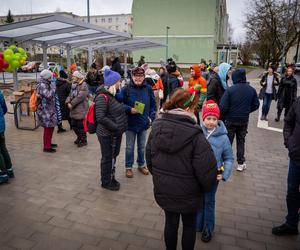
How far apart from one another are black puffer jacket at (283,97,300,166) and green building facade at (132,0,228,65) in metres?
40.5

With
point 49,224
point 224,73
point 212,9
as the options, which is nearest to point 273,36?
point 212,9

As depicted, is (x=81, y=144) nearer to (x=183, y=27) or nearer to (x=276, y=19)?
(x=276, y=19)

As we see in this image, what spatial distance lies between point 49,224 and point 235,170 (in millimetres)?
3208

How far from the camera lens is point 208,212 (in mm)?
3064

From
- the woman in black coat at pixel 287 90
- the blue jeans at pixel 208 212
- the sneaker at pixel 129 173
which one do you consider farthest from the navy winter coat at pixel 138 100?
the woman in black coat at pixel 287 90

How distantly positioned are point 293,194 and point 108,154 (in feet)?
7.82

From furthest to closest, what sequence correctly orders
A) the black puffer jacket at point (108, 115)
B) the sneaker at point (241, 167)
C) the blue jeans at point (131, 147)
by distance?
the sneaker at point (241, 167) < the blue jeans at point (131, 147) < the black puffer jacket at point (108, 115)

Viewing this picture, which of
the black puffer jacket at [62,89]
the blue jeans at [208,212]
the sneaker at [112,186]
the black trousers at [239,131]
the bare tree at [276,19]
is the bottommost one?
the sneaker at [112,186]

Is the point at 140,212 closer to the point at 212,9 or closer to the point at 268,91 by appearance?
the point at 268,91

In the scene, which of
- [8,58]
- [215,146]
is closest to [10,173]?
[8,58]

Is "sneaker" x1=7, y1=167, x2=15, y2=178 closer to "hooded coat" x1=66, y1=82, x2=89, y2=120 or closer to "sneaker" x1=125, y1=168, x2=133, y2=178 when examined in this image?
"sneaker" x1=125, y1=168, x2=133, y2=178

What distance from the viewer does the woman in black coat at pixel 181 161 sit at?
87.5 inches

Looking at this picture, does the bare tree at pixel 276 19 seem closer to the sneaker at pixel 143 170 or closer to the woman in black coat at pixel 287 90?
the woman in black coat at pixel 287 90

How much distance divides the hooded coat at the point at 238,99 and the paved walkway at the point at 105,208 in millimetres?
1035
